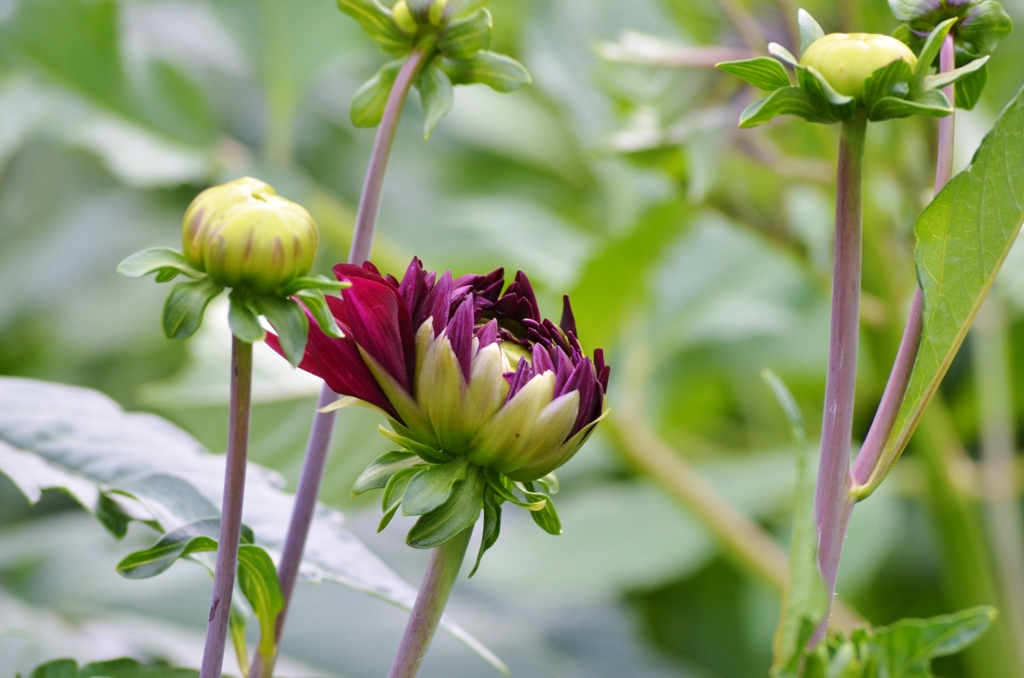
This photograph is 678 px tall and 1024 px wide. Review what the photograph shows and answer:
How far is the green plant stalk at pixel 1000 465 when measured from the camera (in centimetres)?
56

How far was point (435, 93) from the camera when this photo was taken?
0.68 feet

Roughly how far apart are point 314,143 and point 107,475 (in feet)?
2.87

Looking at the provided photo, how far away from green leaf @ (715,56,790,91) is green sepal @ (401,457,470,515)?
0.27 feet

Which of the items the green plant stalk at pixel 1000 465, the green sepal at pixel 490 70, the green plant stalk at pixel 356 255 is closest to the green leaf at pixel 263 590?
the green plant stalk at pixel 356 255

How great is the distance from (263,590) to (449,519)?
2.0 inches

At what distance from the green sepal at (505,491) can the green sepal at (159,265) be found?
0.06 m

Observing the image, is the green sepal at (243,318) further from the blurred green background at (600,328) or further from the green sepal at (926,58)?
the blurred green background at (600,328)

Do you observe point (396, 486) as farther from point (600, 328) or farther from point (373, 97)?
point (600, 328)

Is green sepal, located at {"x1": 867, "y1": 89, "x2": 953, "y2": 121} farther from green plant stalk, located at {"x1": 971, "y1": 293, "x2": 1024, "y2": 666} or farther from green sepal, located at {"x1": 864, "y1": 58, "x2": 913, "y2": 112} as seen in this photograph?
green plant stalk, located at {"x1": 971, "y1": 293, "x2": 1024, "y2": 666}

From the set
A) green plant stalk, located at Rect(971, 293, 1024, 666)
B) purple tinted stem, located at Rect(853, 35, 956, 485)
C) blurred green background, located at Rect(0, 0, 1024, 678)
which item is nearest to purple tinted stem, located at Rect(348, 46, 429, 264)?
purple tinted stem, located at Rect(853, 35, 956, 485)

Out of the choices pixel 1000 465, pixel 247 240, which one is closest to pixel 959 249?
pixel 247 240

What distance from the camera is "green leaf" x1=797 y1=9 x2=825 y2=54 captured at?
0.59ft

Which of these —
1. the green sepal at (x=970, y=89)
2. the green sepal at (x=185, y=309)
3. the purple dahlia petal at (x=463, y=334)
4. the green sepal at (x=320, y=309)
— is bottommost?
the green sepal at (x=185, y=309)

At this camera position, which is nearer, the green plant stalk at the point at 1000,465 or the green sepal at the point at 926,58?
the green sepal at the point at 926,58
